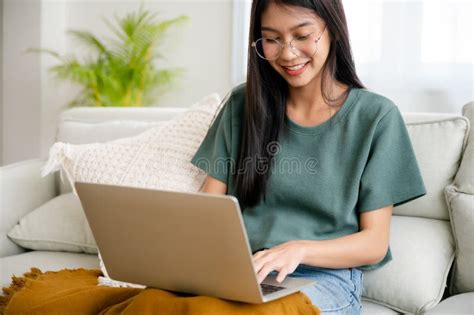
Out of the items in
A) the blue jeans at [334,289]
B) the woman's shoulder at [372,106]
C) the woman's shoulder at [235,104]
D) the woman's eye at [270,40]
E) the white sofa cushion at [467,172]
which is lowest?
the blue jeans at [334,289]

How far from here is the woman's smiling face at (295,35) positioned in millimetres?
1404

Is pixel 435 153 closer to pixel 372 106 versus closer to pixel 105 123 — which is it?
pixel 372 106

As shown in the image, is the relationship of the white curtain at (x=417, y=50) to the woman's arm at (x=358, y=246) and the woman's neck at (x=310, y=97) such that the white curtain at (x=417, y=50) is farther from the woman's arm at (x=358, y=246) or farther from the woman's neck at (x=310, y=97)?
the woman's arm at (x=358, y=246)

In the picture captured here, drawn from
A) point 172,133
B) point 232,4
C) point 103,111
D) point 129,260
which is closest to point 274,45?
point 172,133

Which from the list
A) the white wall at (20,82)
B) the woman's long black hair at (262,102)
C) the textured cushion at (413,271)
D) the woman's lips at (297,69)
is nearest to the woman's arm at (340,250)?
the textured cushion at (413,271)

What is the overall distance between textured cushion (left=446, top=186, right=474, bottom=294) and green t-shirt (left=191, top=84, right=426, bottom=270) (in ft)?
0.67

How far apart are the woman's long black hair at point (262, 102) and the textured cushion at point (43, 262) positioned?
539 millimetres

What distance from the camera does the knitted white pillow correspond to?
172 centimetres

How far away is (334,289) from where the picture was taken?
1345 millimetres

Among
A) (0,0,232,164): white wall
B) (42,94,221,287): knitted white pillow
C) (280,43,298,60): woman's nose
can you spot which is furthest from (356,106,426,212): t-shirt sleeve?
(0,0,232,164): white wall

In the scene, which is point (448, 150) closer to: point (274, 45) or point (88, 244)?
point (274, 45)

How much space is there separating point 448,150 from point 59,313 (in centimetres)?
100

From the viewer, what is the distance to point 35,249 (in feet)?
6.44

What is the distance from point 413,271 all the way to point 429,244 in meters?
0.10
